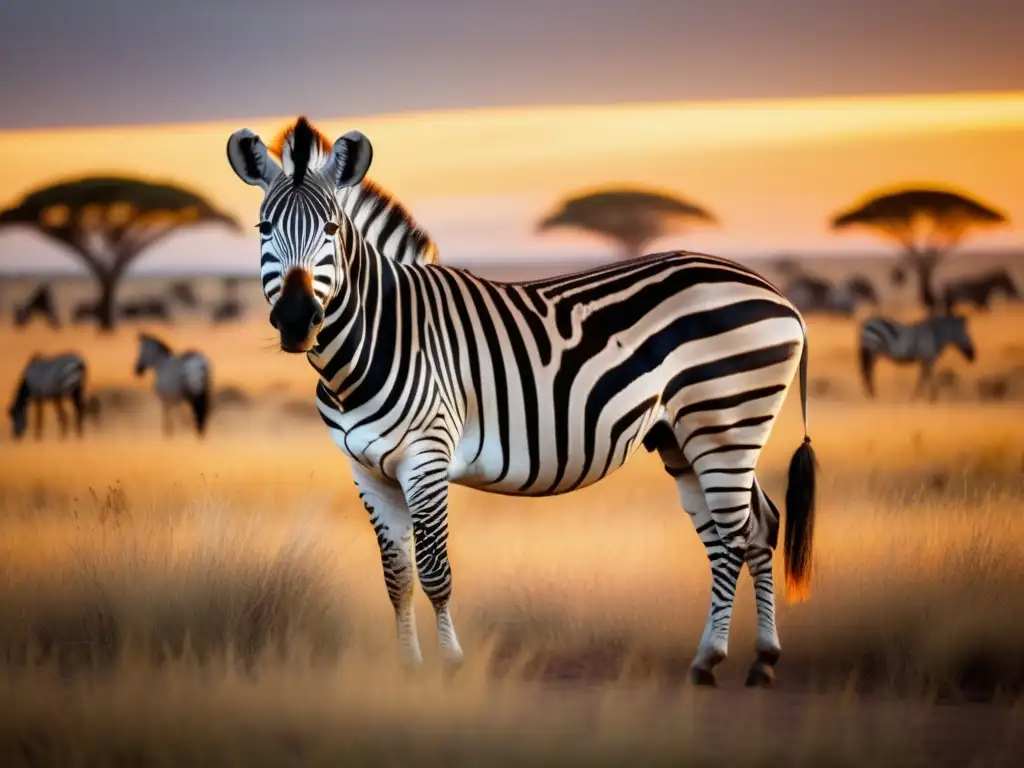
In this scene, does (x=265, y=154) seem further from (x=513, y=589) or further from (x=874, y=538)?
(x=874, y=538)

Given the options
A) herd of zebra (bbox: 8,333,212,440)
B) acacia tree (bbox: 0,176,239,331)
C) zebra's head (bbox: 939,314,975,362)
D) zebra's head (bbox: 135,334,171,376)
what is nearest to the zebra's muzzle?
herd of zebra (bbox: 8,333,212,440)

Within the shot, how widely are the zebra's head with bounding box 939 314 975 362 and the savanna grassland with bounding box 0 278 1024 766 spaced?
8052 mm

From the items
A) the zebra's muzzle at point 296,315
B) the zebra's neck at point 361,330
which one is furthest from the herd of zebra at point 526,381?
the zebra's muzzle at point 296,315

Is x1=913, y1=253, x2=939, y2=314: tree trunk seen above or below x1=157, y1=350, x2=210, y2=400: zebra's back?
above

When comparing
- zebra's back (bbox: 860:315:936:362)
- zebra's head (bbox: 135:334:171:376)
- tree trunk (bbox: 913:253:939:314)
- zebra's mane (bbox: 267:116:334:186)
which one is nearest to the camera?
zebra's mane (bbox: 267:116:334:186)

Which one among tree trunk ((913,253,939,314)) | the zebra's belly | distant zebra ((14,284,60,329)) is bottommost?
the zebra's belly

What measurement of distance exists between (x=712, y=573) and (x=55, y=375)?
9.67m

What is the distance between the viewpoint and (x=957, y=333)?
17406 mm

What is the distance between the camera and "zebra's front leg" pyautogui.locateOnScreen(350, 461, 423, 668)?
5.40 m

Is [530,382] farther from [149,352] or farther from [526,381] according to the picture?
[149,352]

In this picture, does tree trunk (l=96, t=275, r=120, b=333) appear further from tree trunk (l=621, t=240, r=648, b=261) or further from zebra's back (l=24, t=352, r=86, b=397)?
zebra's back (l=24, t=352, r=86, b=397)

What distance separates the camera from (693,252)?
6.04 m

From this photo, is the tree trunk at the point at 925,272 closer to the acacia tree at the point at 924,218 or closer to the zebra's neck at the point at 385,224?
the acacia tree at the point at 924,218

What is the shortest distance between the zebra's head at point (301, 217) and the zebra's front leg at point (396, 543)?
747 millimetres
